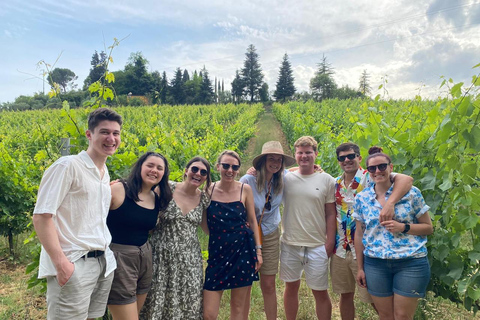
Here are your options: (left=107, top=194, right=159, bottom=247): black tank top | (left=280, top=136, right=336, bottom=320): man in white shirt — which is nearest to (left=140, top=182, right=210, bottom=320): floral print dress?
(left=107, top=194, right=159, bottom=247): black tank top

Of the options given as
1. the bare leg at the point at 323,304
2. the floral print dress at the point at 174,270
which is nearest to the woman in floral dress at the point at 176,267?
the floral print dress at the point at 174,270

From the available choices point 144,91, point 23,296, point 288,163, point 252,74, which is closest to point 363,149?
point 288,163

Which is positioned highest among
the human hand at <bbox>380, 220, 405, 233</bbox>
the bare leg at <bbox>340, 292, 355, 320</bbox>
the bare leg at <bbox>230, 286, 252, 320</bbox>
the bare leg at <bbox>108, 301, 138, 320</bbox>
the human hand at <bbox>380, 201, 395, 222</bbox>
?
the human hand at <bbox>380, 201, 395, 222</bbox>

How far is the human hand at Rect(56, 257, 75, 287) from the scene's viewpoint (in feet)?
5.41

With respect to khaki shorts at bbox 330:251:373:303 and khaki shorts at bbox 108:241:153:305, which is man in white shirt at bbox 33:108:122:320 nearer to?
khaki shorts at bbox 108:241:153:305

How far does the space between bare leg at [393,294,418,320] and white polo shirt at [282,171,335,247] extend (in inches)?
29.7

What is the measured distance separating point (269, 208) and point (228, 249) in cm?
57

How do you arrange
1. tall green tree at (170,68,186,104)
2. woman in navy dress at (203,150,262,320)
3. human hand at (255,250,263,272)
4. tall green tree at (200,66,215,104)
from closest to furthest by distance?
woman in navy dress at (203,150,262,320)
human hand at (255,250,263,272)
tall green tree at (170,68,186,104)
tall green tree at (200,66,215,104)

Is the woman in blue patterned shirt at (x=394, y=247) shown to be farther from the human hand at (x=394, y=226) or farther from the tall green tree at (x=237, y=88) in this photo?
the tall green tree at (x=237, y=88)

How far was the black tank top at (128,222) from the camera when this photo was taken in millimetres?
2115

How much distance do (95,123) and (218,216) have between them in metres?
1.14

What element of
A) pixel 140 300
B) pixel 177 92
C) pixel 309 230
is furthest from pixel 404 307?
pixel 177 92

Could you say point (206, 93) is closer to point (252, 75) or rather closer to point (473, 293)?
point (252, 75)

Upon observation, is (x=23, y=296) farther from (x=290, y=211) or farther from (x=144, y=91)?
(x=144, y=91)
